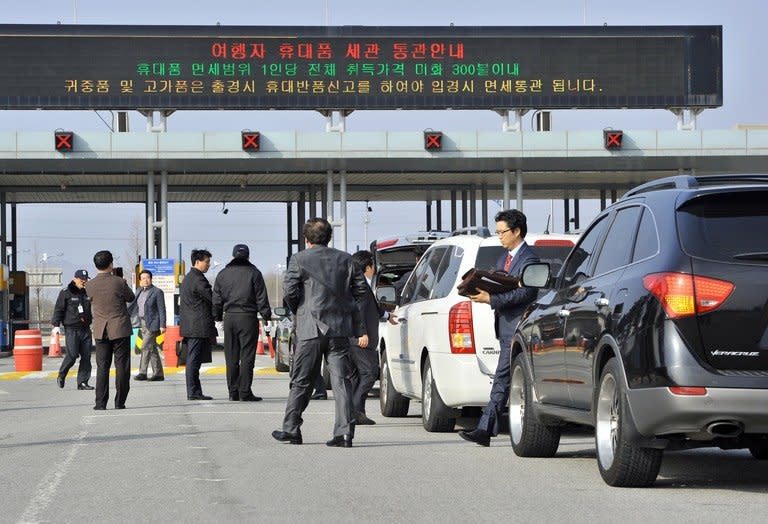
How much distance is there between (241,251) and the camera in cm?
1850

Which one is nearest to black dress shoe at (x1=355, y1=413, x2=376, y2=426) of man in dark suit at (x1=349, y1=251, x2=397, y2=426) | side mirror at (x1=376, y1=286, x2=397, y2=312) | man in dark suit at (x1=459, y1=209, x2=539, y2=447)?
man in dark suit at (x1=349, y1=251, x2=397, y2=426)

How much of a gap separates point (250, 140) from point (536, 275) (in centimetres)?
2988

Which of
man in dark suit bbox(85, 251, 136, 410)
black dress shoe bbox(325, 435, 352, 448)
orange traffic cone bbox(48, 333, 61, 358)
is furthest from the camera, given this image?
orange traffic cone bbox(48, 333, 61, 358)

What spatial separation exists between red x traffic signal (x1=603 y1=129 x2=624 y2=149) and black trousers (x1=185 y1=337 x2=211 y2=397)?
23655mm

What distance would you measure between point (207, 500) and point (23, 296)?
151 feet

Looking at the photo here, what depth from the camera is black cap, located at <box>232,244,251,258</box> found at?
1842 cm

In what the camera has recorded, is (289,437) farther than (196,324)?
No

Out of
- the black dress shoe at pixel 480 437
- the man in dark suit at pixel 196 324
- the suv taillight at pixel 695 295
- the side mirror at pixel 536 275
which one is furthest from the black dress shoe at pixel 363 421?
the suv taillight at pixel 695 295

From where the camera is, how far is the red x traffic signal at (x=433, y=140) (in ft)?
133

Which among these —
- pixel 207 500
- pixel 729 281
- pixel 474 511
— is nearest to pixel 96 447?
pixel 207 500

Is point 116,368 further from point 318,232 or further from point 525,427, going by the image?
point 525,427

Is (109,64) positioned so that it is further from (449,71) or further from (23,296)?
(23,296)

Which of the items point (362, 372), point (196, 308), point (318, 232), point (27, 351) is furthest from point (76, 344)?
point (318, 232)

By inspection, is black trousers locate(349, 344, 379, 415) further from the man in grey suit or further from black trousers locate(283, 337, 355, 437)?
the man in grey suit
